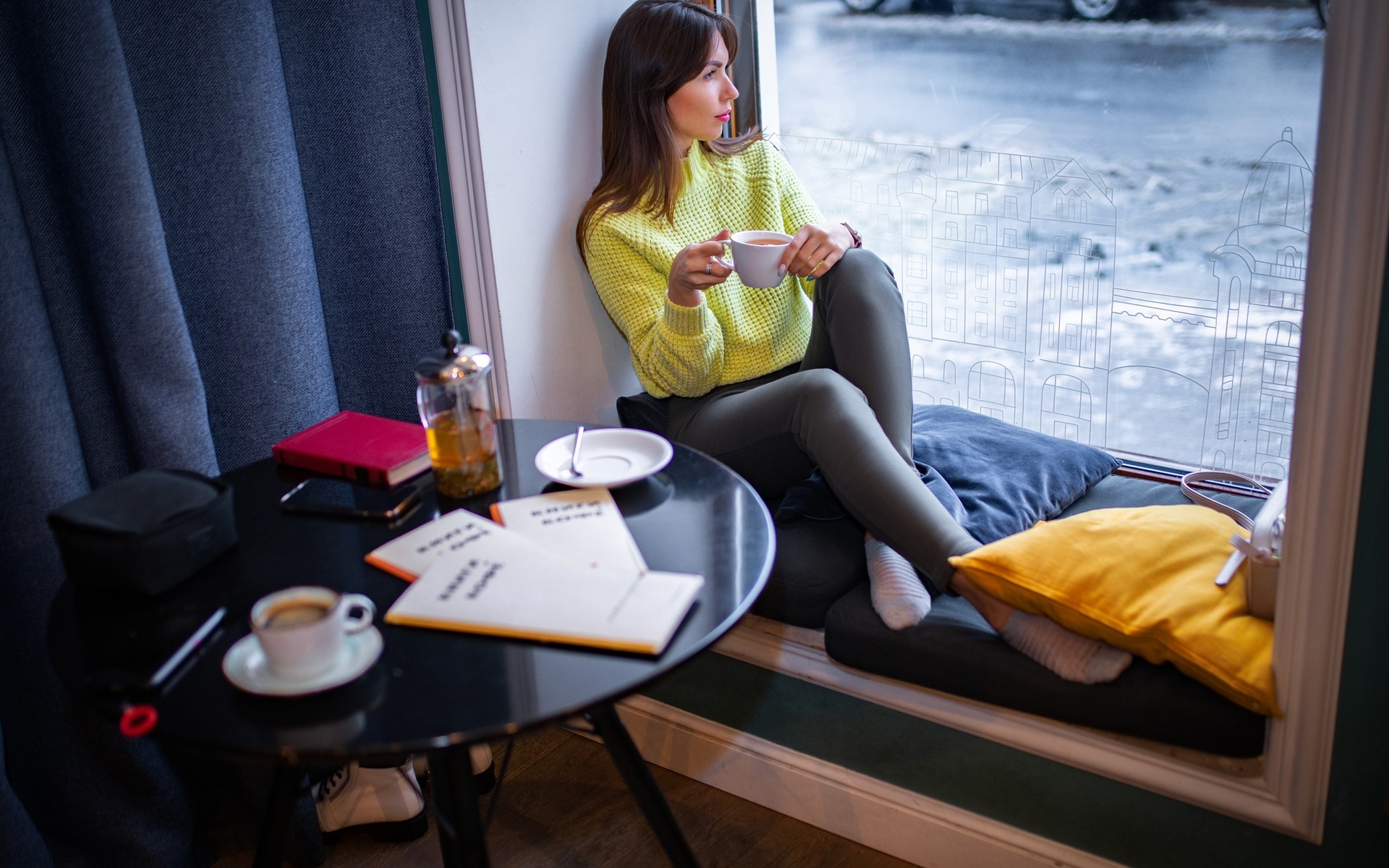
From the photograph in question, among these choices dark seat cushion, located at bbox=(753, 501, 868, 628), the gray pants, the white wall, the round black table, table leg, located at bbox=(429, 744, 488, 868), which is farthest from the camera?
the white wall

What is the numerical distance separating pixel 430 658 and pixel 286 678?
0.38 ft

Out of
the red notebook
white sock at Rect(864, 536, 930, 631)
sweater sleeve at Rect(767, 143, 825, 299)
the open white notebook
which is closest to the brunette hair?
sweater sleeve at Rect(767, 143, 825, 299)

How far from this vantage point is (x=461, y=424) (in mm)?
1200

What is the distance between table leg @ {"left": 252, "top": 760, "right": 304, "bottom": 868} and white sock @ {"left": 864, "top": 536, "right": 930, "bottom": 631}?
0.78 meters

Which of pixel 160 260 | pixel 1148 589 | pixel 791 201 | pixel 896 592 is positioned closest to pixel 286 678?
pixel 160 260

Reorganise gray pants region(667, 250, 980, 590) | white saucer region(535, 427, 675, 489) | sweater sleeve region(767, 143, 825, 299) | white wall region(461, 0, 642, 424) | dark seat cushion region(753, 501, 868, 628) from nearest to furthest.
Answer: white saucer region(535, 427, 675, 489)
gray pants region(667, 250, 980, 590)
dark seat cushion region(753, 501, 868, 628)
white wall region(461, 0, 642, 424)
sweater sleeve region(767, 143, 825, 299)

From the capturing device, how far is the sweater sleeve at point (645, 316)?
→ 171 cm

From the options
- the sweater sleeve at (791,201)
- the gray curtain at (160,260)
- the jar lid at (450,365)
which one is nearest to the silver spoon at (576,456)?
the jar lid at (450,365)

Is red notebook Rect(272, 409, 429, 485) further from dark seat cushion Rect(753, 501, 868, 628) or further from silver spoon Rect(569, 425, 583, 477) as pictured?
dark seat cushion Rect(753, 501, 868, 628)

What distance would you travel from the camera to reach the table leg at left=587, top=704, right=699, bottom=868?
110 centimetres

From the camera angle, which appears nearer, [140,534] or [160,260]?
[140,534]

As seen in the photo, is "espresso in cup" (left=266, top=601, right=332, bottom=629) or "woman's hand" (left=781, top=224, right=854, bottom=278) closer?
"espresso in cup" (left=266, top=601, right=332, bottom=629)

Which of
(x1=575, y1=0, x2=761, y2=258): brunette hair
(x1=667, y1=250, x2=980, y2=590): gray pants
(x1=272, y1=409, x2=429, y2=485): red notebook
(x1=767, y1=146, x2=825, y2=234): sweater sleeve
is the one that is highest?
(x1=575, y1=0, x2=761, y2=258): brunette hair

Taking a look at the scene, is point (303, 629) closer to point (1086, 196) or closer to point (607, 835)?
point (607, 835)
